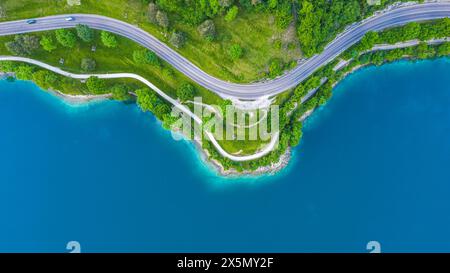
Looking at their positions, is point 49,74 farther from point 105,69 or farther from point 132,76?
point 132,76

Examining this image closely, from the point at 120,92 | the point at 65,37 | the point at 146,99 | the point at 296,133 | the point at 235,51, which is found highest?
the point at 65,37

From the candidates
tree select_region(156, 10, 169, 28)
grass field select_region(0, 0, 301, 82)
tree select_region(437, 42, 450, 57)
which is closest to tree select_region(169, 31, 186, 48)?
grass field select_region(0, 0, 301, 82)

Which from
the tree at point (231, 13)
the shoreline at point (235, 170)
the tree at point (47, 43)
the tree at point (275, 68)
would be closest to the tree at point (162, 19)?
the tree at point (231, 13)

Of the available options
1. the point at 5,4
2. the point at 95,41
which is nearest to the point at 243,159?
the point at 95,41

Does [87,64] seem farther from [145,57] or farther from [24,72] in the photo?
[24,72]

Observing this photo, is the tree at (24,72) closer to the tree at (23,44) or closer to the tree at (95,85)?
the tree at (23,44)

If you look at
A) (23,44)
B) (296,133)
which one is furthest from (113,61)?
(296,133)

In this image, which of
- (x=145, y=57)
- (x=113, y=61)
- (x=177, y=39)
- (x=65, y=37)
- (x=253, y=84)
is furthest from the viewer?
(x=113, y=61)

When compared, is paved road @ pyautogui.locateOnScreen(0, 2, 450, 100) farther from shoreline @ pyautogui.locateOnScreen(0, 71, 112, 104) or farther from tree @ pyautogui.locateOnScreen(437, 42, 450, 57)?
shoreline @ pyautogui.locateOnScreen(0, 71, 112, 104)
